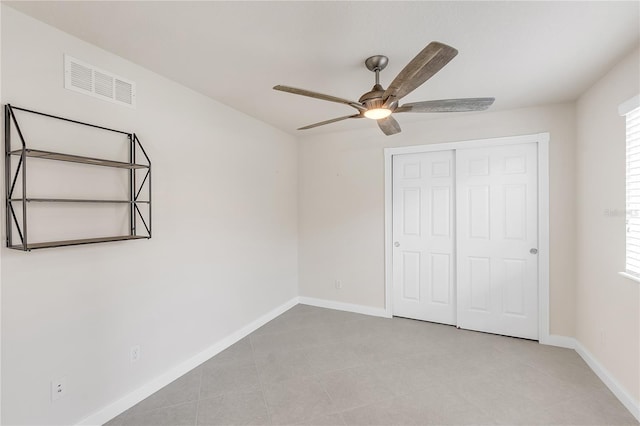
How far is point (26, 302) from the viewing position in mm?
1566

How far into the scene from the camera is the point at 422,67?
4.61 ft

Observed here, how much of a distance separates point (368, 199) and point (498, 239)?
1.55 metres

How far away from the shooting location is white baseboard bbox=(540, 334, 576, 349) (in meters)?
2.88

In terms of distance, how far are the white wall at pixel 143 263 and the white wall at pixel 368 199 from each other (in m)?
0.70

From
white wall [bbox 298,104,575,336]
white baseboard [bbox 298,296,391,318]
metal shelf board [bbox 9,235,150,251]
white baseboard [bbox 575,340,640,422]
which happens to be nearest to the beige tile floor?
white baseboard [bbox 575,340,640,422]

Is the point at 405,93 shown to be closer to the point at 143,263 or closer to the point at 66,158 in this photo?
the point at 66,158

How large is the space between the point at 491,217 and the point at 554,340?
4.48 ft

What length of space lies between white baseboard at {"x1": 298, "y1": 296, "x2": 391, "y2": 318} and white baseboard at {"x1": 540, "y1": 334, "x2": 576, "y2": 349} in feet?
5.28

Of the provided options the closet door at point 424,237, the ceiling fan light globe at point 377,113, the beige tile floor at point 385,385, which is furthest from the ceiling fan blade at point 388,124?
the beige tile floor at point 385,385

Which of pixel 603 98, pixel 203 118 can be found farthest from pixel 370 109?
pixel 603 98

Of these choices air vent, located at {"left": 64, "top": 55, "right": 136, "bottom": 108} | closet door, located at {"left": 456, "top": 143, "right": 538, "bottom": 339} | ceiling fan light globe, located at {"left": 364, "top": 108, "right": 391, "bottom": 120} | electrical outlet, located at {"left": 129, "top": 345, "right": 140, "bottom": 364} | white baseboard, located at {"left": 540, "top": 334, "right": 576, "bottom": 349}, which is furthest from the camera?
closet door, located at {"left": 456, "top": 143, "right": 538, "bottom": 339}

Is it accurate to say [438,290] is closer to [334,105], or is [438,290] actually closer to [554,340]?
[554,340]

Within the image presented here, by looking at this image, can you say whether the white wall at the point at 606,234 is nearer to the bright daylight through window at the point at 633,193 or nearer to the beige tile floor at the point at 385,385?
the bright daylight through window at the point at 633,193

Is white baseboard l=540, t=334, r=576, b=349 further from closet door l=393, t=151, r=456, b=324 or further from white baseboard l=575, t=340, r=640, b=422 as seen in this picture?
closet door l=393, t=151, r=456, b=324
